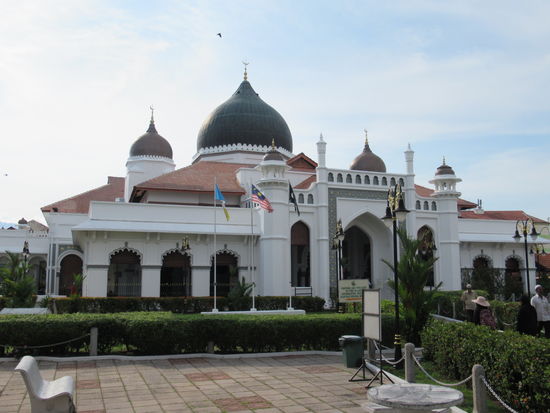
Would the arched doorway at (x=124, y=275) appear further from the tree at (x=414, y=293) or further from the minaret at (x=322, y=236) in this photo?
the tree at (x=414, y=293)

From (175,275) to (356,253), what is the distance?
11854 mm

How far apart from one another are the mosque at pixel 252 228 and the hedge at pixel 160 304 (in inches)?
67.9

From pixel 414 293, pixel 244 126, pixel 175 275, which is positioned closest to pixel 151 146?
pixel 244 126

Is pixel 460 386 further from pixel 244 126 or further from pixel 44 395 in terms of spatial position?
pixel 244 126

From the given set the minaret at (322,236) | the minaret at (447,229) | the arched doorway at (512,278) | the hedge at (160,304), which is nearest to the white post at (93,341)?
the hedge at (160,304)

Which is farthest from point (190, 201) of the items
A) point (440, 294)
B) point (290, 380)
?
point (290, 380)

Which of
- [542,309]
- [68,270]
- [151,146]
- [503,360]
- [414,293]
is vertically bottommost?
[503,360]

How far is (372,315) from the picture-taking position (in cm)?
973

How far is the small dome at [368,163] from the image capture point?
107ft

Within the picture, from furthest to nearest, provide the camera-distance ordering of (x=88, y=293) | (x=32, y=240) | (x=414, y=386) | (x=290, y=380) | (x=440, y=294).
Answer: (x=32, y=240)
(x=88, y=293)
(x=440, y=294)
(x=290, y=380)
(x=414, y=386)

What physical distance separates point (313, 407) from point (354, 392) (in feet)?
3.94

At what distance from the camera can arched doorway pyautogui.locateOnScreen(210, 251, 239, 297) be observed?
2562 centimetres

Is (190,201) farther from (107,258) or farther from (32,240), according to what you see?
(32,240)

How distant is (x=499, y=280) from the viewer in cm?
3034
